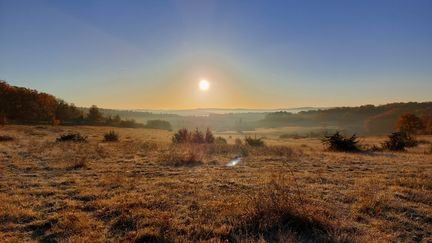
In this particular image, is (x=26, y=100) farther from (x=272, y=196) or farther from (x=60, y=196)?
(x=272, y=196)

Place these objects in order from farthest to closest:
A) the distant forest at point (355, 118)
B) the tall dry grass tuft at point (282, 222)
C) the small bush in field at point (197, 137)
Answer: the distant forest at point (355, 118), the small bush in field at point (197, 137), the tall dry grass tuft at point (282, 222)

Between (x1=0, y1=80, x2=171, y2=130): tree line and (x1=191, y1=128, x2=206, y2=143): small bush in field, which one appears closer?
(x1=191, y1=128, x2=206, y2=143): small bush in field

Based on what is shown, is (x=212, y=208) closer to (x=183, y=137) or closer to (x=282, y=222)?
(x=282, y=222)

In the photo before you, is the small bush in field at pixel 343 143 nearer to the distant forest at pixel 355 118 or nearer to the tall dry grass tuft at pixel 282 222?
the tall dry grass tuft at pixel 282 222

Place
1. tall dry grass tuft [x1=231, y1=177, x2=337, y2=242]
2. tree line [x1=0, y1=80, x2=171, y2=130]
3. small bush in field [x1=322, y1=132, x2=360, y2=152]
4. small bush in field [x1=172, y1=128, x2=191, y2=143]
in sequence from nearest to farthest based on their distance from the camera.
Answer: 1. tall dry grass tuft [x1=231, y1=177, x2=337, y2=242]
2. small bush in field [x1=322, y1=132, x2=360, y2=152]
3. small bush in field [x1=172, y1=128, x2=191, y2=143]
4. tree line [x1=0, y1=80, x2=171, y2=130]

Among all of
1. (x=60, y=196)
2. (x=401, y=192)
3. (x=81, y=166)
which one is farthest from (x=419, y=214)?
(x=81, y=166)

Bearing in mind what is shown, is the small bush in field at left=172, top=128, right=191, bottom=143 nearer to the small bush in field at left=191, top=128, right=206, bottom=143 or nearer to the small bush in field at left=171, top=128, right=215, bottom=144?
the small bush in field at left=171, top=128, right=215, bottom=144

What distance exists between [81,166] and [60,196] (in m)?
4.32

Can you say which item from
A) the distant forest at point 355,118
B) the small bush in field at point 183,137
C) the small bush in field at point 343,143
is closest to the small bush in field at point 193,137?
the small bush in field at point 183,137

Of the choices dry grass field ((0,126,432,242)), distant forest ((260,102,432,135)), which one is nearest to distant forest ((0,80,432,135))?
distant forest ((260,102,432,135))

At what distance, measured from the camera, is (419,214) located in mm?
5555

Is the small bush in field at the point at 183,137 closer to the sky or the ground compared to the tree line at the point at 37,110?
closer to the ground

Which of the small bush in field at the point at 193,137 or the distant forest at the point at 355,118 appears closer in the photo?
the small bush in field at the point at 193,137

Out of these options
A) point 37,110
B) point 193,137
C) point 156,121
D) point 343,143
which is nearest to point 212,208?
point 343,143
